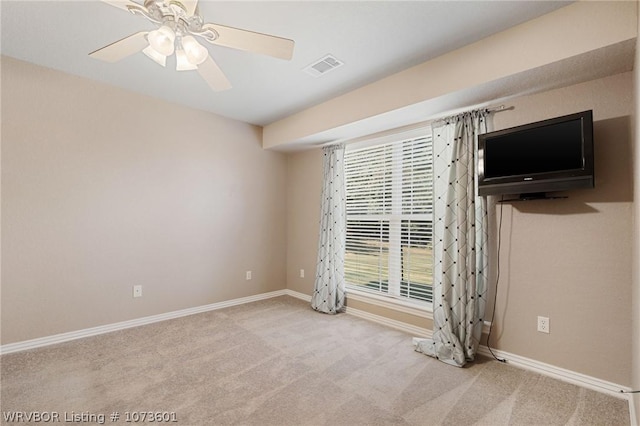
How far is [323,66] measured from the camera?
2.57 metres

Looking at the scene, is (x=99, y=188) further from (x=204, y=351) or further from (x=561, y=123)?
(x=561, y=123)

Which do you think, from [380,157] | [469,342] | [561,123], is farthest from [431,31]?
[469,342]

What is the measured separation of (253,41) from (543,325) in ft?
9.63

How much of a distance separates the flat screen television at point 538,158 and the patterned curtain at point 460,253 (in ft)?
0.57

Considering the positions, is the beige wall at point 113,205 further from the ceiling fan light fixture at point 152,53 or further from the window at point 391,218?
the ceiling fan light fixture at point 152,53

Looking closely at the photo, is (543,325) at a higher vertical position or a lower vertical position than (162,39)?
lower

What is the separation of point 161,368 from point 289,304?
6.43ft

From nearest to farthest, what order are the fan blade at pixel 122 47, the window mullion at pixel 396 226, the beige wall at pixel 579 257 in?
the fan blade at pixel 122 47 → the beige wall at pixel 579 257 → the window mullion at pixel 396 226

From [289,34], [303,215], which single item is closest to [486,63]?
[289,34]

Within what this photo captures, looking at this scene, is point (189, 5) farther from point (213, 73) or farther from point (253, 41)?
point (213, 73)

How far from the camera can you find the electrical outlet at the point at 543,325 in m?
2.28

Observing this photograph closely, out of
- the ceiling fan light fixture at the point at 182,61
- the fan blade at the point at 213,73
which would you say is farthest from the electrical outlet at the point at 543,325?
the ceiling fan light fixture at the point at 182,61

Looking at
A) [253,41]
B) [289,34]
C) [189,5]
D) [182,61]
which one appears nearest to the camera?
[189,5]

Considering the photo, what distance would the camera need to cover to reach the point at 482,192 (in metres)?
2.44
